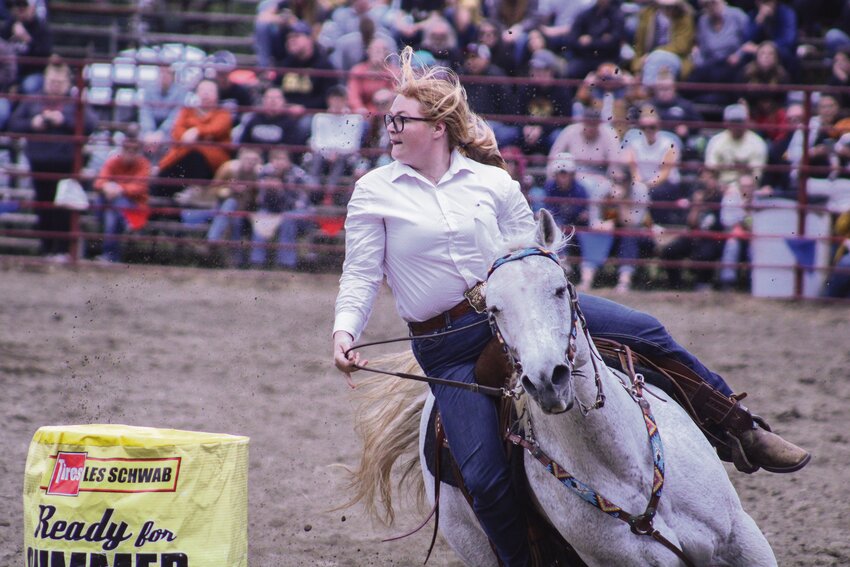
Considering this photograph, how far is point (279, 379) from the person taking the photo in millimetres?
7141

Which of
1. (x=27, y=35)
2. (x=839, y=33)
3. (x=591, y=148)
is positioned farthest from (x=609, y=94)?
(x=27, y=35)

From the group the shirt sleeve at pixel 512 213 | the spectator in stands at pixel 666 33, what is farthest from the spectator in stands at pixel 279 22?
the shirt sleeve at pixel 512 213

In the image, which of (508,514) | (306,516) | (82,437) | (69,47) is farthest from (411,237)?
(69,47)

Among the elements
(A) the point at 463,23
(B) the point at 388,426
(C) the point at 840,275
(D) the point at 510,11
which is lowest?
(C) the point at 840,275

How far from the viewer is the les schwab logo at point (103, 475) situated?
10.3 ft

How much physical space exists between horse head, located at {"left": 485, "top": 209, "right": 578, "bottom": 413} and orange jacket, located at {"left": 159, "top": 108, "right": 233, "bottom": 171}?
7.90 metres

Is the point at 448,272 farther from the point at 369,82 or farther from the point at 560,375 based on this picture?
the point at 369,82

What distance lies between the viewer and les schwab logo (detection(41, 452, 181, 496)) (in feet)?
10.3

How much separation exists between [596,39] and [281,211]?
323cm

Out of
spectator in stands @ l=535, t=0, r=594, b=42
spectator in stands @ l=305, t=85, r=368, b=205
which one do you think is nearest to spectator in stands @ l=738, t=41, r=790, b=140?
spectator in stands @ l=535, t=0, r=594, b=42

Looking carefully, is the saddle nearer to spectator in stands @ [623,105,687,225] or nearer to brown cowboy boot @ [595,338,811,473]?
brown cowboy boot @ [595,338,811,473]

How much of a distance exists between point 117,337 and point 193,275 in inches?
77.9

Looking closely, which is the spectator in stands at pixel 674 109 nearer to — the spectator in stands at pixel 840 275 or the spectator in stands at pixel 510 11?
the spectator in stands at pixel 510 11

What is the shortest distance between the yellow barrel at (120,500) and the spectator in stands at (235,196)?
6.84 m
